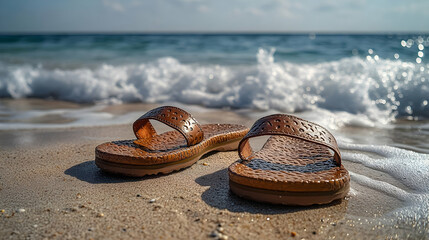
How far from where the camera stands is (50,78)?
609 cm

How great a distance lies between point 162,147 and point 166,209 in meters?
0.60

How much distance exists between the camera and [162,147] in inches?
89.4

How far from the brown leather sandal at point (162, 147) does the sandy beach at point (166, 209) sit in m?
0.08

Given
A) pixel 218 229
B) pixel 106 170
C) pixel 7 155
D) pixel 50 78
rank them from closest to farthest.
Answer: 1. pixel 218 229
2. pixel 106 170
3. pixel 7 155
4. pixel 50 78

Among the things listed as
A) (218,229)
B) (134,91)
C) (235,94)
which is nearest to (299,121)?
(218,229)

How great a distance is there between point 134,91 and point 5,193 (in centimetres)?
356

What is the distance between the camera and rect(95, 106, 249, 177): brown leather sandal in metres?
2.06

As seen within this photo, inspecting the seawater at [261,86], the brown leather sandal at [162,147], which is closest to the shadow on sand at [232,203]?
the brown leather sandal at [162,147]

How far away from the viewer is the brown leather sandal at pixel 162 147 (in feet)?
6.75

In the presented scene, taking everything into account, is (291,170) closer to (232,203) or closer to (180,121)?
(232,203)

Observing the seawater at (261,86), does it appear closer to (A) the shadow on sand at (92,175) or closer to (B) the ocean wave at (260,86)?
(B) the ocean wave at (260,86)

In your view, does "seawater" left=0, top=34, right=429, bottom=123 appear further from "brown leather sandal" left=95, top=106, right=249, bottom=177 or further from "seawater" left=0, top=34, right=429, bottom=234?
"brown leather sandal" left=95, top=106, right=249, bottom=177

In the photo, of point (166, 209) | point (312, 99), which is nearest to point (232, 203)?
point (166, 209)

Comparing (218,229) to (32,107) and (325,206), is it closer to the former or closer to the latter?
(325,206)
